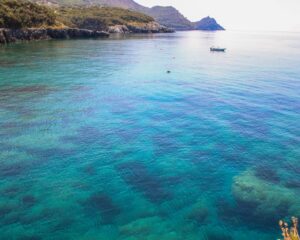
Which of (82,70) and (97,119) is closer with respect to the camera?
(97,119)

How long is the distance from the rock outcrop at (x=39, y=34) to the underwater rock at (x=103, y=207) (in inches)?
4842

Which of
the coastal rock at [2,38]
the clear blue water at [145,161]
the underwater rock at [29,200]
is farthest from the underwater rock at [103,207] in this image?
the coastal rock at [2,38]

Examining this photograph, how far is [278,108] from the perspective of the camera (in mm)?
48812

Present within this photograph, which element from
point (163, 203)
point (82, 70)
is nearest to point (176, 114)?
point (163, 203)

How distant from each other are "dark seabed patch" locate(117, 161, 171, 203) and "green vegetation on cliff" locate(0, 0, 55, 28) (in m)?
132

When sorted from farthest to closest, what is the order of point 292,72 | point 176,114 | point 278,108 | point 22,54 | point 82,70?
point 22,54 → point 292,72 → point 82,70 → point 278,108 → point 176,114

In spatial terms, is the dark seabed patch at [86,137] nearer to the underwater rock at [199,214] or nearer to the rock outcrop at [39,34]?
the underwater rock at [199,214]

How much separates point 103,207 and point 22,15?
15129 cm

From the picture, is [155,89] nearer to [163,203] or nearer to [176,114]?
[176,114]

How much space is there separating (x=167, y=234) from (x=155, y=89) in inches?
1684

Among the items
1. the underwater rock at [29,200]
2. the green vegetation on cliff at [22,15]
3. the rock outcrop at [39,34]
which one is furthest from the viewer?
the green vegetation on cliff at [22,15]

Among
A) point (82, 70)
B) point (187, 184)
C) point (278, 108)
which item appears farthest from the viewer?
point (82, 70)

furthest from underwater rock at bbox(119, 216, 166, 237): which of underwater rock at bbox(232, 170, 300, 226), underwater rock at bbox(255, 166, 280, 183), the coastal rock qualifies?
the coastal rock

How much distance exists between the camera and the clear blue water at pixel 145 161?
2066 cm
